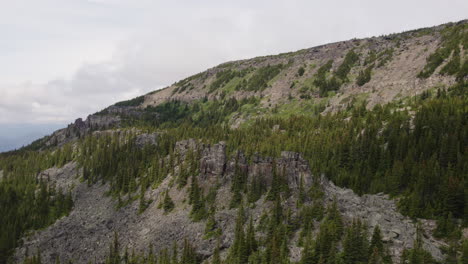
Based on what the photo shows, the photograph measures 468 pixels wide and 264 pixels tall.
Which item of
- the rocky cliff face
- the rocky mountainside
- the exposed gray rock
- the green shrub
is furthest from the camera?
the green shrub

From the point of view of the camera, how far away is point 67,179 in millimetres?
164500

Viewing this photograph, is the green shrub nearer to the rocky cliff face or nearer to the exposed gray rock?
the rocky cliff face

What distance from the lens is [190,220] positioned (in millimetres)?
90312

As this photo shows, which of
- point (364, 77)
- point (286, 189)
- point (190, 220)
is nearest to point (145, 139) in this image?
point (190, 220)

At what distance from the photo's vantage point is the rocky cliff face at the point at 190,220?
64613mm

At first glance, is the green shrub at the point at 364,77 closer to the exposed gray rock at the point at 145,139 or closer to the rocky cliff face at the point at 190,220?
the rocky cliff face at the point at 190,220

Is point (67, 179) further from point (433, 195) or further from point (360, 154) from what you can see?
point (433, 195)

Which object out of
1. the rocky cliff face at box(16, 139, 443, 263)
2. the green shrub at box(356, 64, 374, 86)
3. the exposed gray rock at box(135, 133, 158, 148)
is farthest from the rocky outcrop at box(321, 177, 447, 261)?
the green shrub at box(356, 64, 374, 86)

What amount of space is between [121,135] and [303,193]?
485 feet

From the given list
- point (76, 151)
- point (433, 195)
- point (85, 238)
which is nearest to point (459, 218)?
point (433, 195)

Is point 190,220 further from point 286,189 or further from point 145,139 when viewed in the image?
point 145,139

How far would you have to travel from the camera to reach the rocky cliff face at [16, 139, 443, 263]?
212 feet

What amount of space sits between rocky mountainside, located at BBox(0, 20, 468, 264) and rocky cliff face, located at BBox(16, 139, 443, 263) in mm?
449

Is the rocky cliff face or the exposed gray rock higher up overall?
the exposed gray rock
